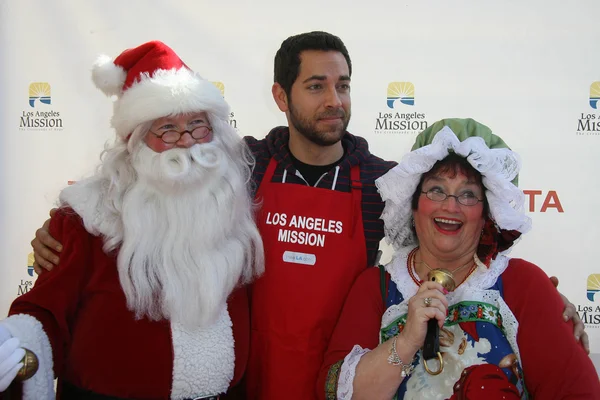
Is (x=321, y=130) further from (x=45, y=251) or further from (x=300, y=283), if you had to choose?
(x=45, y=251)

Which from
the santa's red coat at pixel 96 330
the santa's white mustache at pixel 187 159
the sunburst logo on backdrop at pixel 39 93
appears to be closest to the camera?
the santa's red coat at pixel 96 330

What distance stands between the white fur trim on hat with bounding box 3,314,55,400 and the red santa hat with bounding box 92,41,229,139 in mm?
670

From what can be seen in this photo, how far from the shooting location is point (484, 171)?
154 cm

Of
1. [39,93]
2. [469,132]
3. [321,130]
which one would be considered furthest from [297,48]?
[39,93]

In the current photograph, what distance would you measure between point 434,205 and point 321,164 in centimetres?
57

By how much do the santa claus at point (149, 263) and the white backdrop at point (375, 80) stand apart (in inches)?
47.3

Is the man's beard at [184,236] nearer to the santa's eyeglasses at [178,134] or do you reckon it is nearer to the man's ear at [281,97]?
the santa's eyeglasses at [178,134]

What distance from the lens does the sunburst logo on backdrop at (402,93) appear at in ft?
9.51

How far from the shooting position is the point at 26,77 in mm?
2980

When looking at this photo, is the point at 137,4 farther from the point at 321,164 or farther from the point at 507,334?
the point at 507,334

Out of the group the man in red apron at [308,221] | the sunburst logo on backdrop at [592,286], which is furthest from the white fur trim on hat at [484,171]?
the sunburst logo on backdrop at [592,286]

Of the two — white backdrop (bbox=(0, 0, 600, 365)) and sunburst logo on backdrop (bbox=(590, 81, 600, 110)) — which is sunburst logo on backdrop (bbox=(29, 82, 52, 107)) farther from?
sunburst logo on backdrop (bbox=(590, 81, 600, 110))

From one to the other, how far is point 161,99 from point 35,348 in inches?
32.5

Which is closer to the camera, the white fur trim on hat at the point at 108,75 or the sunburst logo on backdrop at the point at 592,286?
the white fur trim on hat at the point at 108,75
